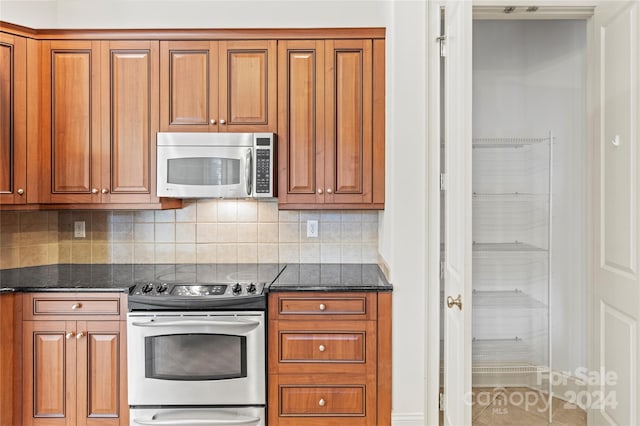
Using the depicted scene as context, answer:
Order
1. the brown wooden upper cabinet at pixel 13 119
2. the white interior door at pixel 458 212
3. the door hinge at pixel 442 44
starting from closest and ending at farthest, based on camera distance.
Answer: the white interior door at pixel 458 212, the door hinge at pixel 442 44, the brown wooden upper cabinet at pixel 13 119

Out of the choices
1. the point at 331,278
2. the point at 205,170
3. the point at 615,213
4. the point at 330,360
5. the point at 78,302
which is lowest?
the point at 330,360

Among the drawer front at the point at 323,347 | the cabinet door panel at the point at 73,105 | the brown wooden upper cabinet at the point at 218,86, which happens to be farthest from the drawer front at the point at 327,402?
the cabinet door panel at the point at 73,105

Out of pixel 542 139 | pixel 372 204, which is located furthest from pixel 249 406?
pixel 542 139

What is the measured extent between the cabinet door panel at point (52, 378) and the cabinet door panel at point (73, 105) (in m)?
0.86

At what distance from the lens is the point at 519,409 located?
2541 mm

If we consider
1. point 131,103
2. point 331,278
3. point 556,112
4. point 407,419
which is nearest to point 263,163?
point 331,278

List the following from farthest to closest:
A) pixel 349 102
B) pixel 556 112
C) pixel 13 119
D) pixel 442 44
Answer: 1. pixel 556 112
2. pixel 349 102
3. pixel 13 119
4. pixel 442 44

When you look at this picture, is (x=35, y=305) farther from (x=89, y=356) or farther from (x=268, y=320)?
(x=268, y=320)

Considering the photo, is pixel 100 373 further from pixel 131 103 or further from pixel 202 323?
pixel 131 103

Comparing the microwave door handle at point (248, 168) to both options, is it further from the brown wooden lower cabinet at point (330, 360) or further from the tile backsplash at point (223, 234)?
the brown wooden lower cabinet at point (330, 360)

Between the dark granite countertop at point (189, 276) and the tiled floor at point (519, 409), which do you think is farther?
the tiled floor at point (519, 409)

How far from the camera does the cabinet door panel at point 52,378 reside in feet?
7.46

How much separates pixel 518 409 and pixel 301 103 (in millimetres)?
2329

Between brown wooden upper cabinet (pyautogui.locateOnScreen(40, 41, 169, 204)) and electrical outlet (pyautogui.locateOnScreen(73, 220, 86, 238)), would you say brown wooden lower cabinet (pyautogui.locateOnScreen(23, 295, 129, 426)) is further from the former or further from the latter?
brown wooden upper cabinet (pyautogui.locateOnScreen(40, 41, 169, 204))
